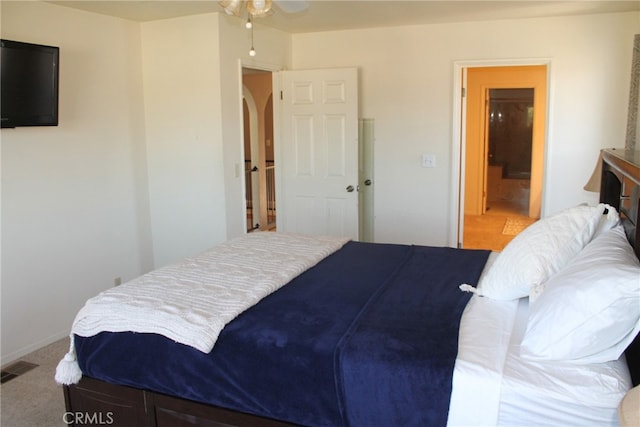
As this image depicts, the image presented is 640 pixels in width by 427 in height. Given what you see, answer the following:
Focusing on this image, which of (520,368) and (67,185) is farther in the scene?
(67,185)

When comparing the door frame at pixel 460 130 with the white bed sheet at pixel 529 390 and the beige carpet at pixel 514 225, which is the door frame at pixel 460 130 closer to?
the beige carpet at pixel 514 225

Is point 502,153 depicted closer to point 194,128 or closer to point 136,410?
point 194,128

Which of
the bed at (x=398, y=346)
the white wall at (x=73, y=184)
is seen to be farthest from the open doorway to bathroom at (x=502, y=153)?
the bed at (x=398, y=346)

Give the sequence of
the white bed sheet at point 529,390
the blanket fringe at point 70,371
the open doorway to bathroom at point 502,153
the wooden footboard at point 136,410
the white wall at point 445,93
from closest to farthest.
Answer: the white bed sheet at point 529,390 < the wooden footboard at point 136,410 < the blanket fringe at point 70,371 < the white wall at point 445,93 < the open doorway to bathroom at point 502,153

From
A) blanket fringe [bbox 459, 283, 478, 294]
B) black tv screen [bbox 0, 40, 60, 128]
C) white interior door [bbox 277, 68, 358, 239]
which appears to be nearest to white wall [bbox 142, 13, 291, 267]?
white interior door [bbox 277, 68, 358, 239]

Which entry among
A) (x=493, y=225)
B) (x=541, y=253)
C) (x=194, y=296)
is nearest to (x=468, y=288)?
(x=541, y=253)

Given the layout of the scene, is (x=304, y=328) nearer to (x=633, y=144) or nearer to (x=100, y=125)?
(x=100, y=125)

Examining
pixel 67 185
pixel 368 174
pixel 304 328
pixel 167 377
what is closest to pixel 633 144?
pixel 368 174

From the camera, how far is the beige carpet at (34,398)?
2781 millimetres

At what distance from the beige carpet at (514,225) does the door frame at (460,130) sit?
6.78 feet

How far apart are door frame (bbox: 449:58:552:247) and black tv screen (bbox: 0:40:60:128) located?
304 centimetres

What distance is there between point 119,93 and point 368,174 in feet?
7.29

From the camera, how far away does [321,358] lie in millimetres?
1883

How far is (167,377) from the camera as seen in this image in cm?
209
